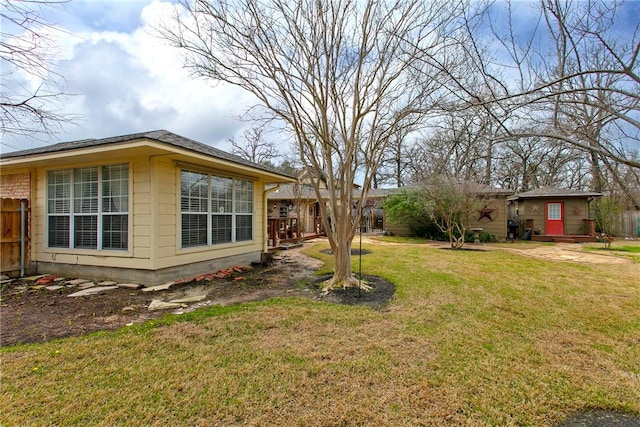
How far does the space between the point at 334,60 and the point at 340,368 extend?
4893 mm

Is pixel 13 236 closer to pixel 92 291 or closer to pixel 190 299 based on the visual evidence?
pixel 92 291

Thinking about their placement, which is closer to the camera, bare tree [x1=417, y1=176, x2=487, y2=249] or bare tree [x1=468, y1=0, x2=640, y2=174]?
bare tree [x1=468, y1=0, x2=640, y2=174]

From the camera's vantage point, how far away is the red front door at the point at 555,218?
49.0ft

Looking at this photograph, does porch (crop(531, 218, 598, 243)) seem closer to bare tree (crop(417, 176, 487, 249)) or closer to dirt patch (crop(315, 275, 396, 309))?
bare tree (crop(417, 176, 487, 249))

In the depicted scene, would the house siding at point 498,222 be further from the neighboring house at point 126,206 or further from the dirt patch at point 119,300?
the neighboring house at point 126,206

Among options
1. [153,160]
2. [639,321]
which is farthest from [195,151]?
[639,321]

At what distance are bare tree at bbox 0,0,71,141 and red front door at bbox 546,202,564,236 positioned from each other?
18738mm

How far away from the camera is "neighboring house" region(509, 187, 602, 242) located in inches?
571

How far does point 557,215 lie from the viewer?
591 inches

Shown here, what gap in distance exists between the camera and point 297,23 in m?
5.14

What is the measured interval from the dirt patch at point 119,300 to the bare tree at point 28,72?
7.70ft

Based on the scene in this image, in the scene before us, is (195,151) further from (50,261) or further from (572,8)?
(572,8)

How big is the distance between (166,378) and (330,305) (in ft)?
8.28

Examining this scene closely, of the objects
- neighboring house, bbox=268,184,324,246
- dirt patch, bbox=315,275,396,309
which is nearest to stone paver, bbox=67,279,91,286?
dirt patch, bbox=315,275,396,309
